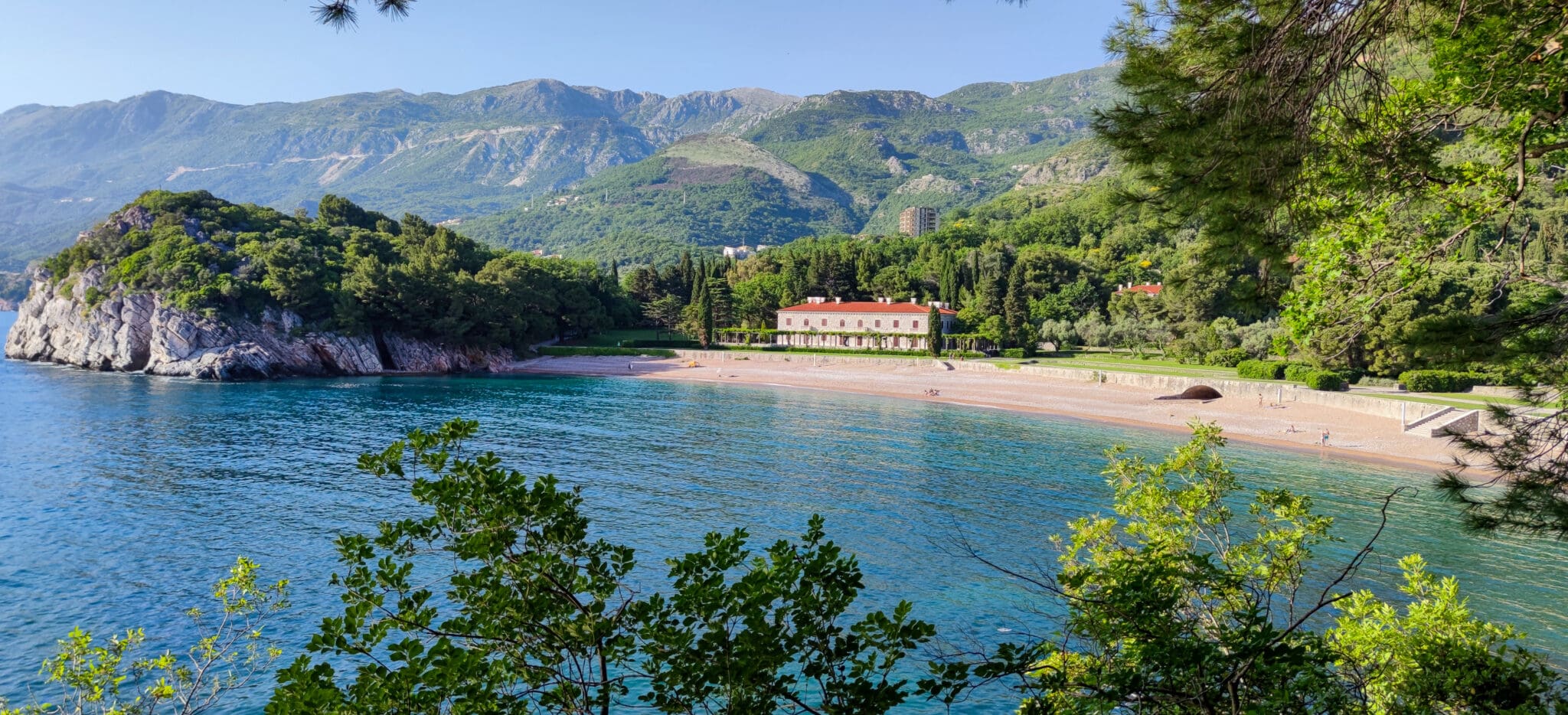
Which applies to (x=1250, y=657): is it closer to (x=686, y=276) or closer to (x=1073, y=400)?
(x=1073, y=400)

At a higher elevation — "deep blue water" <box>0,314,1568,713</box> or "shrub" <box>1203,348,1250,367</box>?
"shrub" <box>1203,348,1250,367</box>

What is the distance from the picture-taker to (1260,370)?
45406 millimetres

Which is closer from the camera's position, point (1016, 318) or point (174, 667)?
point (174, 667)

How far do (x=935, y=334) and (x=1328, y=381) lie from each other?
30.0 meters

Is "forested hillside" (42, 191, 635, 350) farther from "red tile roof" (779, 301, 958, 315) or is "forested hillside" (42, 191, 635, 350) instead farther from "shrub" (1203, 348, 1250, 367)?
"shrub" (1203, 348, 1250, 367)

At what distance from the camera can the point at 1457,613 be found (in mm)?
6461

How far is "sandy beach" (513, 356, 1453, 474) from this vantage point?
31906 mm

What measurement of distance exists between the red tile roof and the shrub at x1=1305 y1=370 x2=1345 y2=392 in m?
33.0


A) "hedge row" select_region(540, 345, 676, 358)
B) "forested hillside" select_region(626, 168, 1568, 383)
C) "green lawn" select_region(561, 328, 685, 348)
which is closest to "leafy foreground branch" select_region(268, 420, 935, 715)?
"forested hillside" select_region(626, 168, 1568, 383)

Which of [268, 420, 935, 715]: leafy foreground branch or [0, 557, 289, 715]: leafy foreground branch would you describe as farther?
[0, 557, 289, 715]: leafy foreground branch

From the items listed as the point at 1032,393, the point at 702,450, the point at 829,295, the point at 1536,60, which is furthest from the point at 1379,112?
the point at 829,295

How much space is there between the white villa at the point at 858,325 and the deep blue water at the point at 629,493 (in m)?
28.1

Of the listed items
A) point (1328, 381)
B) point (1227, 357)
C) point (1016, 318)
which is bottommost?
point (1328, 381)

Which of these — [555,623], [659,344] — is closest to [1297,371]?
[555,623]
